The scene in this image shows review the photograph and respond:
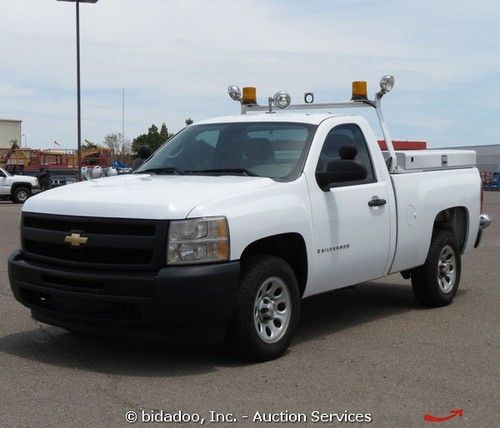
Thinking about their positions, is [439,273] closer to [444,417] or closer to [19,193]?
[444,417]

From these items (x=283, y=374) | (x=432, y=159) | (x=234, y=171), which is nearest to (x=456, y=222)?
(x=432, y=159)

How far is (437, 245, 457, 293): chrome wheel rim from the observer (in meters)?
8.23

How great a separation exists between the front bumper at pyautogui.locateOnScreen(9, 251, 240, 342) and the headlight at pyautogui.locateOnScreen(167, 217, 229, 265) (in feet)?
0.21

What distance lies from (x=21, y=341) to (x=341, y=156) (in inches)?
121

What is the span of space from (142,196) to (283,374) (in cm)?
161

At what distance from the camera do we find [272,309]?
19.4 feet

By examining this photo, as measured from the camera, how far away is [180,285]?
5.22 meters

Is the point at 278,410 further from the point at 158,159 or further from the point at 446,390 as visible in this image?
the point at 158,159

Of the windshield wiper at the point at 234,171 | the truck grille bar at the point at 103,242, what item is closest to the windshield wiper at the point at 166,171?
the windshield wiper at the point at 234,171

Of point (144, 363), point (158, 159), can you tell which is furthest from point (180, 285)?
point (158, 159)

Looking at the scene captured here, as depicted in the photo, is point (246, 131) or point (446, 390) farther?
point (246, 131)

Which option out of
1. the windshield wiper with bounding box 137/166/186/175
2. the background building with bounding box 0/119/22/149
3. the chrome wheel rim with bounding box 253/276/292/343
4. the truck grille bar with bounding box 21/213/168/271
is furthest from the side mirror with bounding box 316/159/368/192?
the background building with bounding box 0/119/22/149

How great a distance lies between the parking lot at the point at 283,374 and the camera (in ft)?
15.7

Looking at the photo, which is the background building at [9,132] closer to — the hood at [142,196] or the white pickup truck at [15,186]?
the white pickup truck at [15,186]
